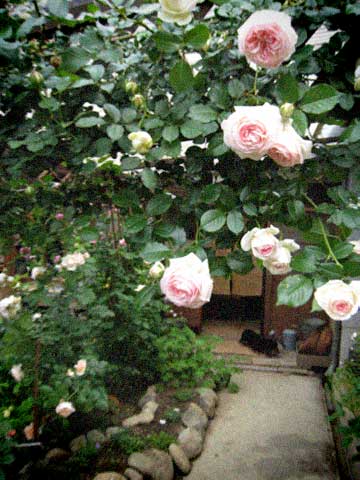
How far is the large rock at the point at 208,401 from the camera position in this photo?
329cm

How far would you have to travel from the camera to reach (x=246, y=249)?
2.83ft

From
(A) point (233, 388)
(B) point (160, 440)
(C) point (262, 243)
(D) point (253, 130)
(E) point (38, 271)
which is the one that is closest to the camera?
(D) point (253, 130)

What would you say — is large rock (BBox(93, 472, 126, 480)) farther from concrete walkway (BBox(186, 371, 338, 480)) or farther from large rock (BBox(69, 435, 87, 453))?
concrete walkway (BBox(186, 371, 338, 480))

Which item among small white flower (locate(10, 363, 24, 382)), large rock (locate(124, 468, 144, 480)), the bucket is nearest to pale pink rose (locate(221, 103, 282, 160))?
small white flower (locate(10, 363, 24, 382))

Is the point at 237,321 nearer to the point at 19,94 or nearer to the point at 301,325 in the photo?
the point at 301,325

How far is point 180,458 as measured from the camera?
2.65m

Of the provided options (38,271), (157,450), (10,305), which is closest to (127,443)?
(157,450)

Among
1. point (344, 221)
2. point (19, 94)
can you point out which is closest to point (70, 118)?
point (19, 94)

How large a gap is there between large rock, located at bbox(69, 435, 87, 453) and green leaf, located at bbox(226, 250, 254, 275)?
208cm

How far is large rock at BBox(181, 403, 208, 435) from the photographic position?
9.95 ft

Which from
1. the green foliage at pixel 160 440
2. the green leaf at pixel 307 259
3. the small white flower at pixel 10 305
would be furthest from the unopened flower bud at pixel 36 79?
the green foliage at pixel 160 440

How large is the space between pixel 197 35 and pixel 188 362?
10.1 ft

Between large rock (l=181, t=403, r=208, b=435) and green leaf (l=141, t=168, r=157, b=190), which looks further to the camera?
large rock (l=181, t=403, r=208, b=435)

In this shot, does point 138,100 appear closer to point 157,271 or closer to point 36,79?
point 36,79
